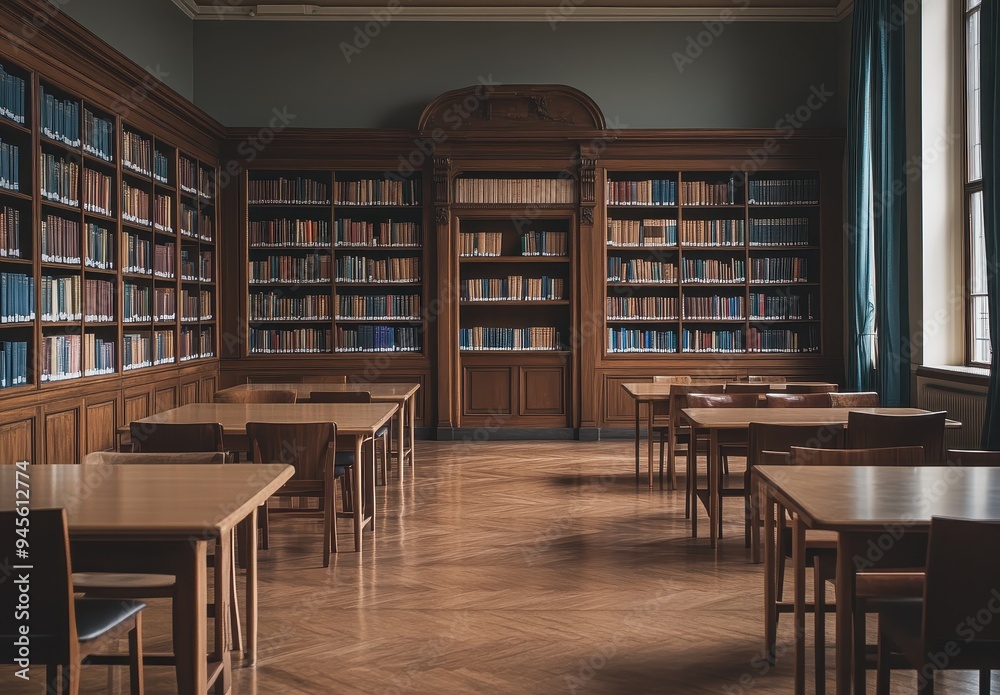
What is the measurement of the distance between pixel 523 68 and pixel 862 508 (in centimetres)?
757

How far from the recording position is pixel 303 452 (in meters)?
4.18

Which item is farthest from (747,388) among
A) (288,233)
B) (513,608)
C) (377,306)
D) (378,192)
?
Answer: (288,233)

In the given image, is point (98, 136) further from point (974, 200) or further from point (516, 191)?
point (974, 200)

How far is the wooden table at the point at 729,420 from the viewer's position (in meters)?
4.31

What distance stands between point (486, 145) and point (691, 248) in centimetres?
227

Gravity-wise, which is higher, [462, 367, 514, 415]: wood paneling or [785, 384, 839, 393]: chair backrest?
[785, 384, 839, 393]: chair backrest

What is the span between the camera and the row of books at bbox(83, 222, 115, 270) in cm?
587

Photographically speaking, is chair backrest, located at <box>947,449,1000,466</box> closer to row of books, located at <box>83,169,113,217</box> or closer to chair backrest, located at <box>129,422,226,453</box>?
chair backrest, located at <box>129,422,226,453</box>

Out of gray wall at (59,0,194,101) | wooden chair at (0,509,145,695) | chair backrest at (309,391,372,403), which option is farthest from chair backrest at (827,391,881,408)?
gray wall at (59,0,194,101)

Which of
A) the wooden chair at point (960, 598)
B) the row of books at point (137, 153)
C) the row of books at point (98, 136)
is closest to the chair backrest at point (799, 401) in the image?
the wooden chair at point (960, 598)

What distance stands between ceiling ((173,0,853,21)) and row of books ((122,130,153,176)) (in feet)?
8.65

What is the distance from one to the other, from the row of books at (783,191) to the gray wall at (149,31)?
573 centimetres

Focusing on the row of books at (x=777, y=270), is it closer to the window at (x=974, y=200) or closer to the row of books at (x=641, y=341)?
the row of books at (x=641, y=341)

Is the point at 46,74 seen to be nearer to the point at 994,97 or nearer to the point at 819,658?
the point at 819,658
